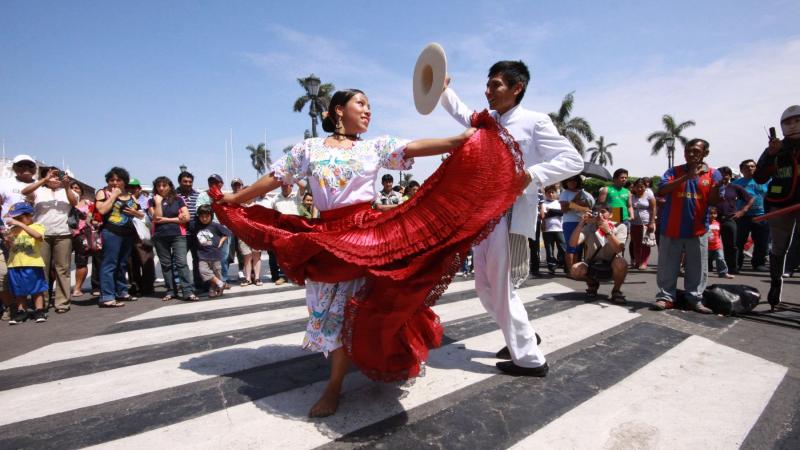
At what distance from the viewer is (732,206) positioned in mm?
8141

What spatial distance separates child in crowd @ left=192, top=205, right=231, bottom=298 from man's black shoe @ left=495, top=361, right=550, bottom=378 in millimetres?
4811

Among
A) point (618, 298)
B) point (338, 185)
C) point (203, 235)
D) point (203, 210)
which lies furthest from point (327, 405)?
point (203, 210)

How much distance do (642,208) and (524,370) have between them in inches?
292

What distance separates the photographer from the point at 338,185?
2463 mm

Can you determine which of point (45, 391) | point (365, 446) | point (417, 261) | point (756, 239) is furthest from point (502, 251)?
point (756, 239)

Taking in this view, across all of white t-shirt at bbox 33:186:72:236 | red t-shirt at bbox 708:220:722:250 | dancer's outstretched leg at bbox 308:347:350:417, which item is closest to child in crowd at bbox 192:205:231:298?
white t-shirt at bbox 33:186:72:236

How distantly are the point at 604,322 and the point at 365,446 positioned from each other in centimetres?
306

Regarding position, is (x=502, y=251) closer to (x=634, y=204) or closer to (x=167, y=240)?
(x=167, y=240)

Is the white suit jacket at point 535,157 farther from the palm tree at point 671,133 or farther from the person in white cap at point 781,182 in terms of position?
the palm tree at point 671,133

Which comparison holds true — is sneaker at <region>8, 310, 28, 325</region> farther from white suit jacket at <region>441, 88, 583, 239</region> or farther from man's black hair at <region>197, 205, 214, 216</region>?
white suit jacket at <region>441, 88, 583, 239</region>

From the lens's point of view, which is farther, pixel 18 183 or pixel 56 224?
pixel 56 224

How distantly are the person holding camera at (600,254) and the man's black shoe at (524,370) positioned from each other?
2716mm

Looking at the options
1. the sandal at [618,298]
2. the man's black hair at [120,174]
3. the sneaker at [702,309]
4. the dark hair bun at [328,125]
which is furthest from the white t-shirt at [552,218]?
the man's black hair at [120,174]

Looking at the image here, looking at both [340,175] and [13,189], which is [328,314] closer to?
[340,175]
